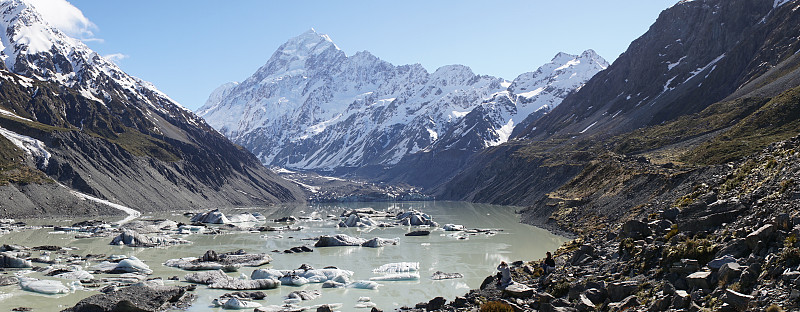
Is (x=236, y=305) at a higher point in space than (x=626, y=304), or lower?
lower

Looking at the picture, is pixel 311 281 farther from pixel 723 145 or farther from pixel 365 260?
pixel 723 145

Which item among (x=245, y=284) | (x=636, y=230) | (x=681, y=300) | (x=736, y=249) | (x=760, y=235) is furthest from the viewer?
(x=245, y=284)

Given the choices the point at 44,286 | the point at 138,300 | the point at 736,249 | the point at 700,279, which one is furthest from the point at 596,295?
the point at 44,286

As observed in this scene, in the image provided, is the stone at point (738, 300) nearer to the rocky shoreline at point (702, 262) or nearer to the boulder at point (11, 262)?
the rocky shoreline at point (702, 262)

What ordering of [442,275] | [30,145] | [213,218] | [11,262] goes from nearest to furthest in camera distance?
[442,275], [11,262], [213,218], [30,145]

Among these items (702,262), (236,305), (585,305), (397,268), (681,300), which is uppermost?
(702,262)

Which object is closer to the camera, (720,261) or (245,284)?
(720,261)

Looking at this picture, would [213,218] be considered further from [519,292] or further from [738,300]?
[738,300]
